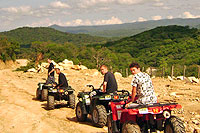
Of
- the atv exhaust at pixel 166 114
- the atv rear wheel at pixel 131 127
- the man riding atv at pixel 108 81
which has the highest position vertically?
the man riding atv at pixel 108 81

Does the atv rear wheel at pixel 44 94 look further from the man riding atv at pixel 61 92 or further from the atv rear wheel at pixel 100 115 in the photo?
the atv rear wheel at pixel 100 115

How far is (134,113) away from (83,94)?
382cm

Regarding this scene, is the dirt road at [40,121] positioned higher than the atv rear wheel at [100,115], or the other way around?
the atv rear wheel at [100,115]

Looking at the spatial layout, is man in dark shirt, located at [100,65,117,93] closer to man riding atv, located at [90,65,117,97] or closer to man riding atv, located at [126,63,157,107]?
man riding atv, located at [90,65,117,97]

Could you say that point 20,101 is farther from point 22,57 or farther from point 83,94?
point 22,57

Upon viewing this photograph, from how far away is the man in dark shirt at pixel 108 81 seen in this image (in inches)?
324

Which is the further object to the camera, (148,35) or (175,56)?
(148,35)

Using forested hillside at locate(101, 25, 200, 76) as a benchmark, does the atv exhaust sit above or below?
above

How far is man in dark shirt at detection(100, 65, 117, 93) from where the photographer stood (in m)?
8.23

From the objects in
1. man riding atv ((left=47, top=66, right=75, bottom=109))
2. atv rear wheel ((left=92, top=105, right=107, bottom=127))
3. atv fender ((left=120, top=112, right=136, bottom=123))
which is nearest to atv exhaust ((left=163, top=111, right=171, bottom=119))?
atv fender ((left=120, top=112, right=136, bottom=123))

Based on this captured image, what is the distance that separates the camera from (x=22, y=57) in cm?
8925

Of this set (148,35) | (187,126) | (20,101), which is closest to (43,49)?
(20,101)

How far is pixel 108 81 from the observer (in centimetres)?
829

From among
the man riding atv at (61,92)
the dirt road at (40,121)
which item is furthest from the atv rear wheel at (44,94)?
the man riding atv at (61,92)
